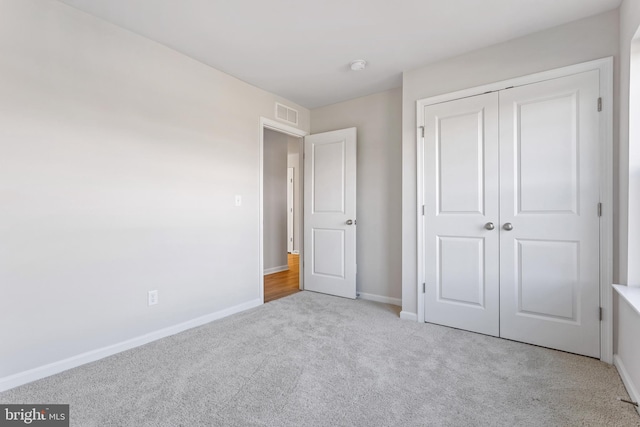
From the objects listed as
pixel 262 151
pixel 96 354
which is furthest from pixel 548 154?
pixel 96 354

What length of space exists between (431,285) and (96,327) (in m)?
2.77

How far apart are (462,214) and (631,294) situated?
1.17 metres

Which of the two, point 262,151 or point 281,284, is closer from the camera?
point 262,151

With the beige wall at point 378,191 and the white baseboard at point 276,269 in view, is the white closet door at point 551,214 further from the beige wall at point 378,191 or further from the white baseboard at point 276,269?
the white baseboard at point 276,269

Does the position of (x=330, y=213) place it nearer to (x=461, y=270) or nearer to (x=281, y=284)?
(x=281, y=284)

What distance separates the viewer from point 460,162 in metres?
2.66

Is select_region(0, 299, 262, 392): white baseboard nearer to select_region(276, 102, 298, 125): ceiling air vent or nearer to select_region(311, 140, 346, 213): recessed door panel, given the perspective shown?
select_region(311, 140, 346, 213): recessed door panel

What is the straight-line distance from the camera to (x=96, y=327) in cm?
212

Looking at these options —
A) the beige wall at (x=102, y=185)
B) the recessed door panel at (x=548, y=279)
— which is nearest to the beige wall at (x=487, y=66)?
the recessed door panel at (x=548, y=279)

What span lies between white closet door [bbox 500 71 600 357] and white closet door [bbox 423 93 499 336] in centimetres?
9

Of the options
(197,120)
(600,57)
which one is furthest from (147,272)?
(600,57)

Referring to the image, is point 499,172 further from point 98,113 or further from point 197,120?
point 98,113
